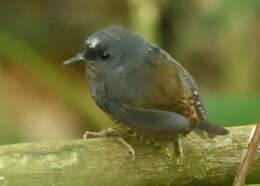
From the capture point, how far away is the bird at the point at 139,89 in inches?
96.8

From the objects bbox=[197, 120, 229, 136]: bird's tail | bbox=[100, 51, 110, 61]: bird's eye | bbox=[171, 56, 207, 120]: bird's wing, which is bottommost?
bbox=[197, 120, 229, 136]: bird's tail

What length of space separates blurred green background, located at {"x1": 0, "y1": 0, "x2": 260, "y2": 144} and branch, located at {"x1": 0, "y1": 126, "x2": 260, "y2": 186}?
5.93ft

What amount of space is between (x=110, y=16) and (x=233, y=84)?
1.33 meters

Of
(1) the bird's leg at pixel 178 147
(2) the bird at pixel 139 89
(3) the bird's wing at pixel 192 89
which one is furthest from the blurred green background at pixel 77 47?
(1) the bird's leg at pixel 178 147

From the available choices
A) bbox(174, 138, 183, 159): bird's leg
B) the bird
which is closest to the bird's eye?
the bird

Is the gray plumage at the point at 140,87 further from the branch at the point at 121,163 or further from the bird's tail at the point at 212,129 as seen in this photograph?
the branch at the point at 121,163

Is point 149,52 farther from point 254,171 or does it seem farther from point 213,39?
point 213,39

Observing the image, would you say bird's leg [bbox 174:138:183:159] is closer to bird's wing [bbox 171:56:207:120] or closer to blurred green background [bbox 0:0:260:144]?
bird's wing [bbox 171:56:207:120]

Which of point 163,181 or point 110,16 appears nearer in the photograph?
point 163,181

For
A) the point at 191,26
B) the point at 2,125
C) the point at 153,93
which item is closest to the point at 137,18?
the point at 191,26

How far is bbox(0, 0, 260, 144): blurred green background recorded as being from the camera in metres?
4.64

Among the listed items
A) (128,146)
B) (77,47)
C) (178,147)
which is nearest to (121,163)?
(128,146)

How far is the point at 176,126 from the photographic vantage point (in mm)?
2379

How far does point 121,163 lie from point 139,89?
0.30 m
